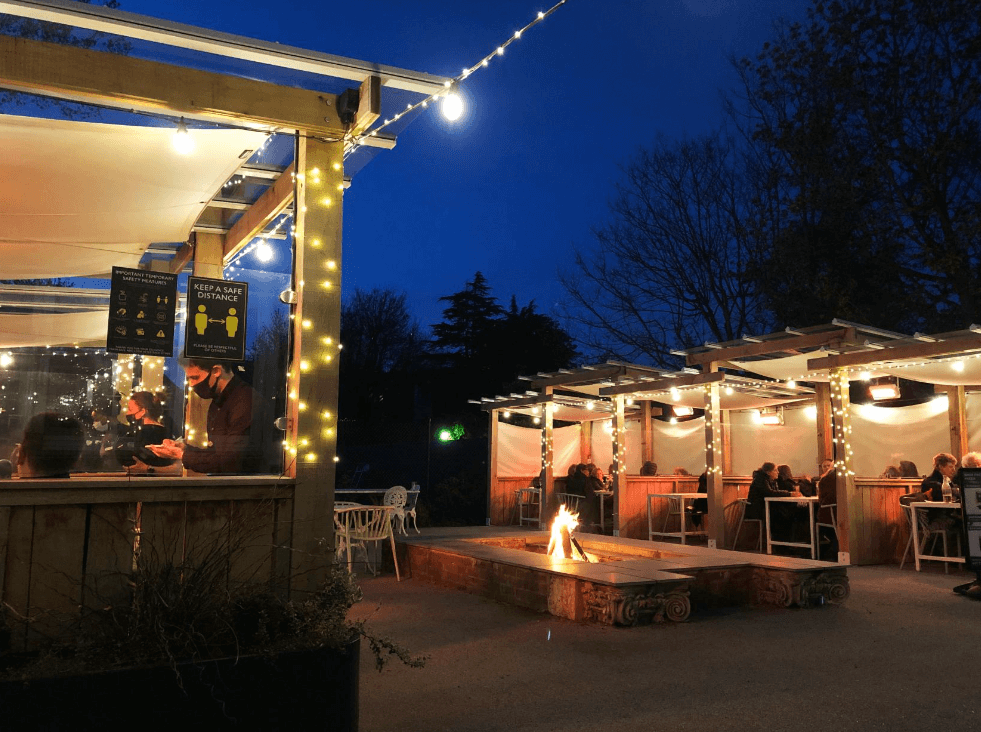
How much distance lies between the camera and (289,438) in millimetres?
4008

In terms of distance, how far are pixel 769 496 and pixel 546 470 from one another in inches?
176

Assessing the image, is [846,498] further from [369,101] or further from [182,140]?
[182,140]

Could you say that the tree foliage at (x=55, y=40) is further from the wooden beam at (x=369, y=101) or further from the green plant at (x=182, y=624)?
the green plant at (x=182, y=624)

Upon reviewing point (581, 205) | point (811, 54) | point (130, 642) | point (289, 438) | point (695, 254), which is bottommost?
point (130, 642)

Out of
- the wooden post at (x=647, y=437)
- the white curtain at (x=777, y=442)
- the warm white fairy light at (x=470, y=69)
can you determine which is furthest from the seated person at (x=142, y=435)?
the wooden post at (x=647, y=437)

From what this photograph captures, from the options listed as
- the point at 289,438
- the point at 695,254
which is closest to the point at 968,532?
the point at 289,438

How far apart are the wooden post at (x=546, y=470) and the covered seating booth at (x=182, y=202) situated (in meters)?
9.42

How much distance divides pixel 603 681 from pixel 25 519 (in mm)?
2970

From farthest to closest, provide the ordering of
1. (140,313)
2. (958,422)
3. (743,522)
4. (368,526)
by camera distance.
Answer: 1. (743,522)
2. (958,422)
3. (368,526)
4. (140,313)

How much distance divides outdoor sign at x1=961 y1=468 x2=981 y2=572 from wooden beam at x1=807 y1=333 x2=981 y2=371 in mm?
1751

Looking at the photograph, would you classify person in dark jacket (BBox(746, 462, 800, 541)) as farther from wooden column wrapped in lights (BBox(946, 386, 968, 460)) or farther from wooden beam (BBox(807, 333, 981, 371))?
wooden column wrapped in lights (BBox(946, 386, 968, 460))

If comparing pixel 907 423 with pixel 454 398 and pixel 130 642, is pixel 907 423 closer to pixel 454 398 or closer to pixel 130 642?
pixel 130 642

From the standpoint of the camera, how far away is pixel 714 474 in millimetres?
11352

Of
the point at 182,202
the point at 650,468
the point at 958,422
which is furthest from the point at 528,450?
the point at 182,202
